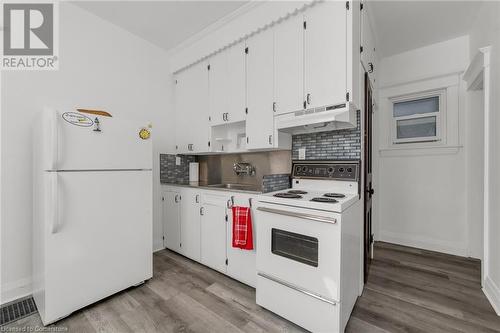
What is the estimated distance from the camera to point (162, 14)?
8.00 ft

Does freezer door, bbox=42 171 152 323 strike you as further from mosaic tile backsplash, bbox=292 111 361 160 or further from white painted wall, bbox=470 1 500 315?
white painted wall, bbox=470 1 500 315

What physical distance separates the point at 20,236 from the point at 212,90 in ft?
7.73

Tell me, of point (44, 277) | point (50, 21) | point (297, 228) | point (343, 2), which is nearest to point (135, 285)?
point (44, 277)

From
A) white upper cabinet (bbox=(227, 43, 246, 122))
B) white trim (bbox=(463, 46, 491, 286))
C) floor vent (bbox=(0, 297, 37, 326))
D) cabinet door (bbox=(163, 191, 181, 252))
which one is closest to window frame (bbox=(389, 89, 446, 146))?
white trim (bbox=(463, 46, 491, 286))

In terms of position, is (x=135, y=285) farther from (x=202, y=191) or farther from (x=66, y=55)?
(x=66, y=55)

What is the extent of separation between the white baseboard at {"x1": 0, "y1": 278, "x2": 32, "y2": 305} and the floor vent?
0.15ft

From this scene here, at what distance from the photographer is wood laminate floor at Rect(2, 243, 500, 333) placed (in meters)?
1.63

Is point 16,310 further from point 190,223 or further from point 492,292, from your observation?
point 492,292

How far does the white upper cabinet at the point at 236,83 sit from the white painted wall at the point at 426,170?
2.25m

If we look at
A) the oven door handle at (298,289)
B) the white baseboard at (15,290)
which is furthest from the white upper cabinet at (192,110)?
the white baseboard at (15,290)

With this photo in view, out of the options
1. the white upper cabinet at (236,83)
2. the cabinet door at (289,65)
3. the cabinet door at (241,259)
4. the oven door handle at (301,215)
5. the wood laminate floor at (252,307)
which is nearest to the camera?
the oven door handle at (301,215)

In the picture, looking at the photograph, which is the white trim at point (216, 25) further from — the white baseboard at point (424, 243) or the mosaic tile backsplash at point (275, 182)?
the white baseboard at point (424, 243)

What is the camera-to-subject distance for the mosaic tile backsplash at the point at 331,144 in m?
2.00

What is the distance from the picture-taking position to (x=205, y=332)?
158 cm
